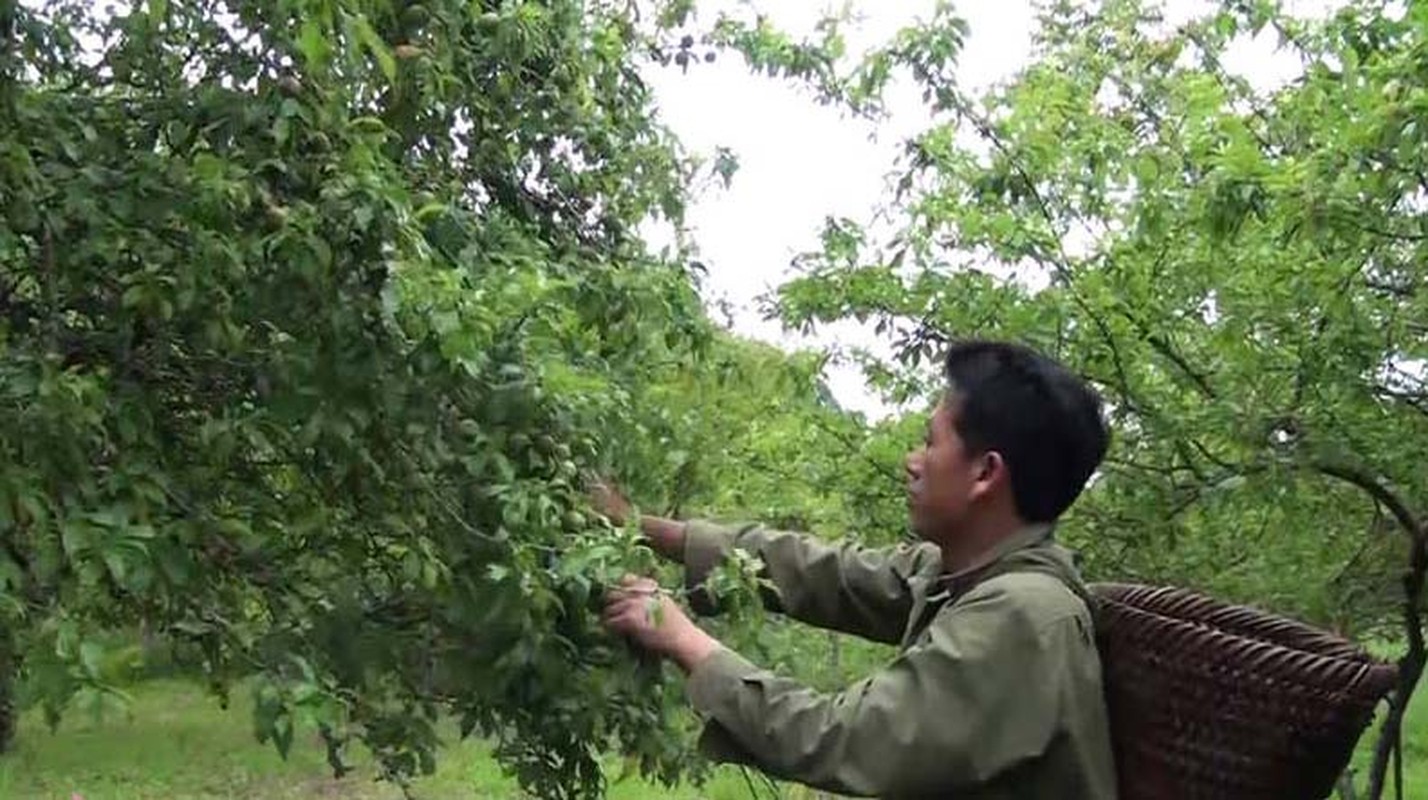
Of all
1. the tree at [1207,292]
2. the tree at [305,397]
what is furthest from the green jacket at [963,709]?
the tree at [1207,292]

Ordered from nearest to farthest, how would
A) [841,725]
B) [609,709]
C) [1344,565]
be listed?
1. [841,725]
2. [609,709]
3. [1344,565]

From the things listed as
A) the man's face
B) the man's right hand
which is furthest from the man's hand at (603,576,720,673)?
the man's face

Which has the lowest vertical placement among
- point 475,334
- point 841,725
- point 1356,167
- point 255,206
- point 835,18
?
point 841,725

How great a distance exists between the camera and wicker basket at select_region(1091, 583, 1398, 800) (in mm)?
2133

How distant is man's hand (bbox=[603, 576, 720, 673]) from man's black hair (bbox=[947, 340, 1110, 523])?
0.42 metres

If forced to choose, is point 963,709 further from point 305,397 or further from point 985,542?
point 305,397

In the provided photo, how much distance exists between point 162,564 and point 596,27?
1.34m

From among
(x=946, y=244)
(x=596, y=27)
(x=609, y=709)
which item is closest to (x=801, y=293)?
(x=946, y=244)

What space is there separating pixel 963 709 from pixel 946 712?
2 cm

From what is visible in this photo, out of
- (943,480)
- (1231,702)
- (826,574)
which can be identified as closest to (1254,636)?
(1231,702)

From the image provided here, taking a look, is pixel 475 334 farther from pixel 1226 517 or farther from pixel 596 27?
pixel 1226 517

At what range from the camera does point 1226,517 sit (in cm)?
481

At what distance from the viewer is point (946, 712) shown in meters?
2.16

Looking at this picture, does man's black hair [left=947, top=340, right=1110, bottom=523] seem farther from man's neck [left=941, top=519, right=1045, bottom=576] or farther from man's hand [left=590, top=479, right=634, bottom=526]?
man's hand [left=590, top=479, right=634, bottom=526]
